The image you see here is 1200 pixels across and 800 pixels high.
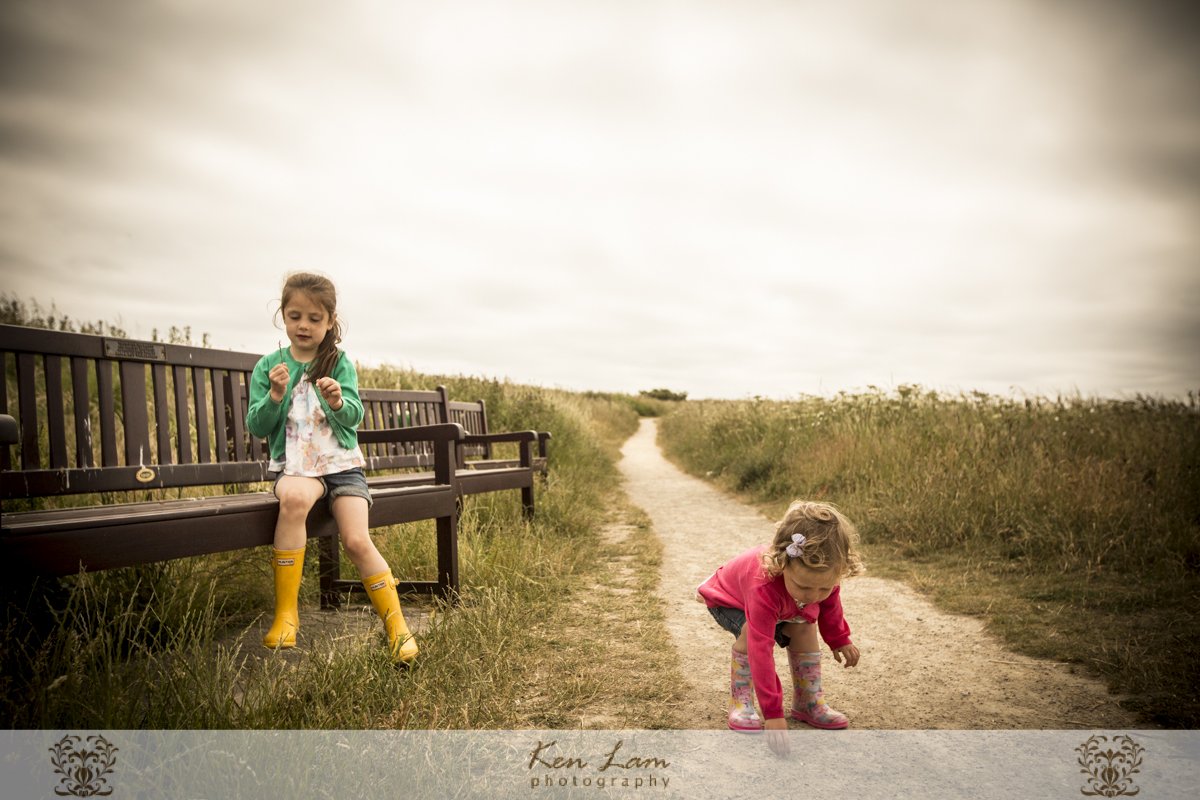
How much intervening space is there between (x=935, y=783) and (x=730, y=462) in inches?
348

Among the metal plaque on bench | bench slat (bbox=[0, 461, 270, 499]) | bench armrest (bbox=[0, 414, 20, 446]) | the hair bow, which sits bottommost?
the hair bow

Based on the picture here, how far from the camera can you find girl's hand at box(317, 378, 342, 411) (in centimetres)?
291

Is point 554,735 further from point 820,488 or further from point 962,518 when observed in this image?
point 820,488

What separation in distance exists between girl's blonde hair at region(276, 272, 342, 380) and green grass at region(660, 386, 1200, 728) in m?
3.43

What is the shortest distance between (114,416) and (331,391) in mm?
1113

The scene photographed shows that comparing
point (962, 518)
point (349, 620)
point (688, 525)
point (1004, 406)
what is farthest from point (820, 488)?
point (349, 620)

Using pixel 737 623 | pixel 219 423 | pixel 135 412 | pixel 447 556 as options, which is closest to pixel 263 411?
pixel 135 412

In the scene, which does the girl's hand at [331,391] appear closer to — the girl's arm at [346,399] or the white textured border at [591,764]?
the girl's arm at [346,399]

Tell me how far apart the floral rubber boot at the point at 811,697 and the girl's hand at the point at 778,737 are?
0.30 metres

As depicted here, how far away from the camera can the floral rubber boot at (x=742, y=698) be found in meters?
2.47

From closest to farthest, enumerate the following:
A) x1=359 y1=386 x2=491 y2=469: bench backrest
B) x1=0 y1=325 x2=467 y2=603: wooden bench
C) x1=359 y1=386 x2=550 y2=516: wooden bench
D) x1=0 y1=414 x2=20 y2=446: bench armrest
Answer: x1=0 y1=414 x2=20 y2=446: bench armrest < x1=0 y1=325 x2=467 y2=603: wooden bench < x1=359 y1=386 x2=550 y2=516: wooden bench < x1=359 y1=386 x2=491 y2=469: bench backrest

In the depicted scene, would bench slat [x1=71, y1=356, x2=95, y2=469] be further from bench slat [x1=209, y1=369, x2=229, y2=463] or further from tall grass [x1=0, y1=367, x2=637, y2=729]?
bench slat [x1=209, y1=369, x2=229, y2=463]

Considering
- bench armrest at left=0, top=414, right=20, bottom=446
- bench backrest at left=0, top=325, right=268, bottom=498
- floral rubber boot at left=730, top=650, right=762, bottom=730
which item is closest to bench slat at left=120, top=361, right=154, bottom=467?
bench backrest at left=0, top=325, right=268, bottom=498

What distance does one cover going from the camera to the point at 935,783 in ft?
6.78
